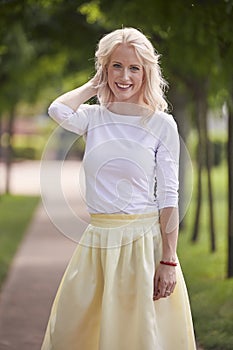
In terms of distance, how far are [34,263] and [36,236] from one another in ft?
11.6

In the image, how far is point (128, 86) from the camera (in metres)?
4.15

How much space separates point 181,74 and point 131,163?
8429 millimetres

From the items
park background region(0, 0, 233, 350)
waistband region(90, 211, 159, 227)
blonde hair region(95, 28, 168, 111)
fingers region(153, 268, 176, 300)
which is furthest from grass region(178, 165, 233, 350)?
blonde hair region(95, 28, 168, 111)

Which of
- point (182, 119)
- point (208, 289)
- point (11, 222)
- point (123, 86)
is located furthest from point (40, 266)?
point (123, 86)

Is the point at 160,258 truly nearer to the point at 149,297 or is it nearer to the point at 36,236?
the point at 149,297

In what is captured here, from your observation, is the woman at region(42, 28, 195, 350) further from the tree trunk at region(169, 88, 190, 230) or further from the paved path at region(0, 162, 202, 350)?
the tree trunk at region(169, 88, 190, 230)

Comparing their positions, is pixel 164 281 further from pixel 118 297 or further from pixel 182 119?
pixel 182 119

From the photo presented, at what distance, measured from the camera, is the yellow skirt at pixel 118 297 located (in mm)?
4117

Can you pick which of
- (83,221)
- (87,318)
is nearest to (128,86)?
(83,221)

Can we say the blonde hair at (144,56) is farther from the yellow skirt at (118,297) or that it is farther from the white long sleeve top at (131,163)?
the yellow skirt at (118,297)

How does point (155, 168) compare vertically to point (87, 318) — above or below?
above

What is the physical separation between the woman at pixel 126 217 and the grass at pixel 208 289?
2262mm

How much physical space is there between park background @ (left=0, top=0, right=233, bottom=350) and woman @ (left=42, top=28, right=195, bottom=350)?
2.34 feet

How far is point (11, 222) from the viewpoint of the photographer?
1797cm
